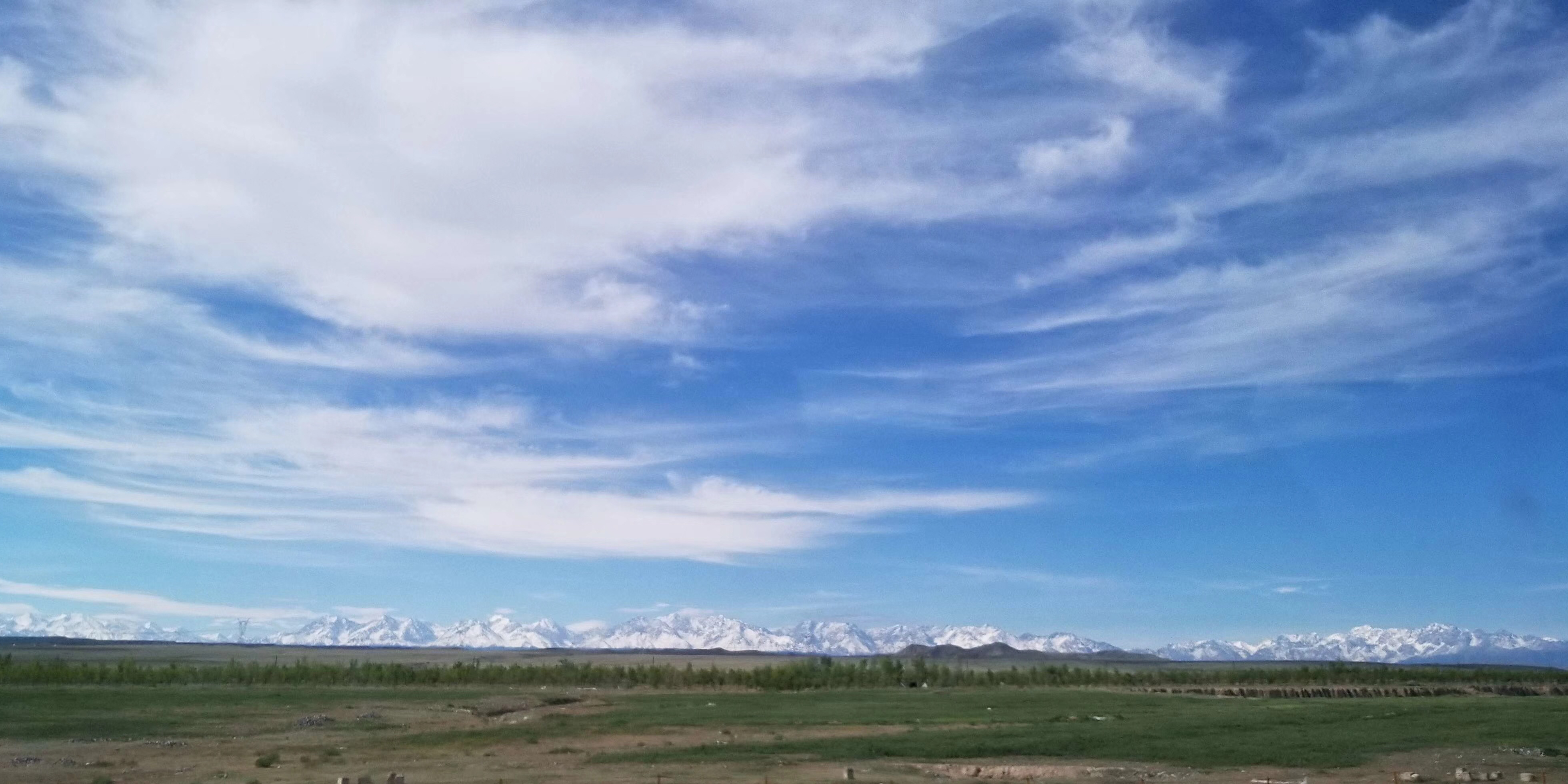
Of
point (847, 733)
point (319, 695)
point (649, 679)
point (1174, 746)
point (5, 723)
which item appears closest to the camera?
point (1174, 746)

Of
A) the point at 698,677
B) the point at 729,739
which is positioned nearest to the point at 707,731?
the point at 729,739

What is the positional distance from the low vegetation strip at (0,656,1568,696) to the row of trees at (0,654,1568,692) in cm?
23

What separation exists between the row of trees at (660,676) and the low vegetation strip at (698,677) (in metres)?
0.23

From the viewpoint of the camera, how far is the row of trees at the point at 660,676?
4680 inches

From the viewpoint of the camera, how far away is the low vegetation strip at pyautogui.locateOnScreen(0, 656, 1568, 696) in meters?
119

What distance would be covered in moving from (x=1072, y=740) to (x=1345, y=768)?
39.5ft

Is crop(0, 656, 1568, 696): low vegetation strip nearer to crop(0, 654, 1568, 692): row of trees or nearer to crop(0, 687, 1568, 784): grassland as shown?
crop(0, 654, 1568, 692): row of trees

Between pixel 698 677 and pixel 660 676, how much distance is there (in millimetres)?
4565

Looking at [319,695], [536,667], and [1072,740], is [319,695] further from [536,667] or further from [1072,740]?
[536,667]

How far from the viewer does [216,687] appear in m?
109

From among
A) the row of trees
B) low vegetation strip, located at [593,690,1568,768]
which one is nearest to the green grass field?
low vegetation strip, located at [593,690,1568,768]

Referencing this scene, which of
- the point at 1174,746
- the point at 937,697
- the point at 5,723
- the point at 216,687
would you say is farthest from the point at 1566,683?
the point at 5,723

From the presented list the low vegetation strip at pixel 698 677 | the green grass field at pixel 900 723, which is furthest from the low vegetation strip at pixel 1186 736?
the low vegetation strip at pixel 698 677

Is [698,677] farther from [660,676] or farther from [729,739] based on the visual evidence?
[729,739]
